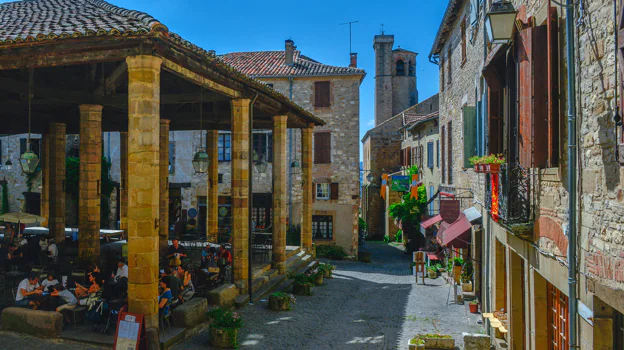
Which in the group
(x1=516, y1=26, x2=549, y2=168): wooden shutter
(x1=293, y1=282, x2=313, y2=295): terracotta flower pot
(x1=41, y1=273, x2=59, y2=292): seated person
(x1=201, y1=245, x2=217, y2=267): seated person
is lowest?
(x1=293, y1=282, x2=313, y2=295): terracotta flower pot

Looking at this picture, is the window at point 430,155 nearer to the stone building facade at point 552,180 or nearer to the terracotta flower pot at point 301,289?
the terracotta flower pot at point 301,289

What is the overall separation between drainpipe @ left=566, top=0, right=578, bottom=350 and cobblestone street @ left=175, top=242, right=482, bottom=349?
549 centimetres

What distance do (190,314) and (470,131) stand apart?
7.72 metres

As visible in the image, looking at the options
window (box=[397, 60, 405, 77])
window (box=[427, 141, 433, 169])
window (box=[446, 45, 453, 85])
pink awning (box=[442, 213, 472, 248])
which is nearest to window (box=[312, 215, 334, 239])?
window (box=[427, 141, 433, 169])

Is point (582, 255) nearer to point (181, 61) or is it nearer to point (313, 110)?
point (181, 61)

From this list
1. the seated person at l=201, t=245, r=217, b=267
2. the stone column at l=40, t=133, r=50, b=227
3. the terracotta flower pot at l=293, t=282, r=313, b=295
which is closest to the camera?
the seated person at l=201, t=245, r=217, b=267

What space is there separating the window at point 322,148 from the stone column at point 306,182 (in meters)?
7.92

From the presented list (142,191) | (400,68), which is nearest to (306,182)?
(142,191)

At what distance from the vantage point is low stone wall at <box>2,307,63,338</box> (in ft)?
27.2

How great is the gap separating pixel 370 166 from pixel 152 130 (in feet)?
105

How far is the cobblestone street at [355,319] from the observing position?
33.2 ft

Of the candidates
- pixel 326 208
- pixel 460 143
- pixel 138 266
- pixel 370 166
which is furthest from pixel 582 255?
pixel 370 166

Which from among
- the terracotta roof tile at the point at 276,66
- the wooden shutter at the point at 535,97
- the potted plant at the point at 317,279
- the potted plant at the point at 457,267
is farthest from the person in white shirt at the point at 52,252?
the terracotta roof tile at the point at 276,66

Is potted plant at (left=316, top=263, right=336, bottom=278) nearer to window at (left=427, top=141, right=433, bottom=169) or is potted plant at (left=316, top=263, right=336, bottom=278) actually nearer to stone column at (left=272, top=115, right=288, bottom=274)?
stone column at (left=272, top=115, right=288, bottom=274)
